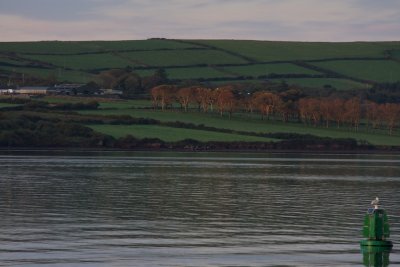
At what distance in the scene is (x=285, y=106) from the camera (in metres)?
172

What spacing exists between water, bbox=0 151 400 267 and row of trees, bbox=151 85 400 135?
7047 centimetres

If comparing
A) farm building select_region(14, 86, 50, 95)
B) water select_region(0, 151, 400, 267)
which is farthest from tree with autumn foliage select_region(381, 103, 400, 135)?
water select_region(0, 151, 400, 267)

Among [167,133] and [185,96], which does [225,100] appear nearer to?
[185,96]

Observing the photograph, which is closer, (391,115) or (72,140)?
(72,140)

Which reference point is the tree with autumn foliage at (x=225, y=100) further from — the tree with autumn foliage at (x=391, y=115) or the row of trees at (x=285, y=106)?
the tree with autumn foliage at (x=391, y=115)

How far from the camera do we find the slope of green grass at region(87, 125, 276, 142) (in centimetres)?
13888

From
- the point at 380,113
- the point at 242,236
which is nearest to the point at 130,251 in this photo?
the point at 242,236

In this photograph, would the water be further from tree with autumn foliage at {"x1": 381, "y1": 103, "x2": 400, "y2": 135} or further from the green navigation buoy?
tree with autumn foliage at {"x1": 381, "y1": 103, "x2": 400, "y2": 135}

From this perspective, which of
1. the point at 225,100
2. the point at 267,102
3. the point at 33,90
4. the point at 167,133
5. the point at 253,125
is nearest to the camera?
the point at 167,133

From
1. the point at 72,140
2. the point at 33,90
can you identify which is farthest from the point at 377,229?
the point at 33,90

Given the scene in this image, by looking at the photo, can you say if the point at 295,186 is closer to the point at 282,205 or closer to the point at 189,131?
the point at 282,205

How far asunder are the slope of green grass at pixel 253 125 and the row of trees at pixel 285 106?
15.6 ft

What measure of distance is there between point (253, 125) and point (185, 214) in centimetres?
10401

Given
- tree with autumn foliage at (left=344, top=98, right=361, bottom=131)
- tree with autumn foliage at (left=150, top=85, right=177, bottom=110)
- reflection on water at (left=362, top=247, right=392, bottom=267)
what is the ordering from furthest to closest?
tree with autumn foliage at (left=150, top=85, right=177, bottom=110) < tree with autumn foliage at (left=344, top=98, right=361, bottom=131) < reflection on water at (left=362, top=247, right=392, bottom=267)
